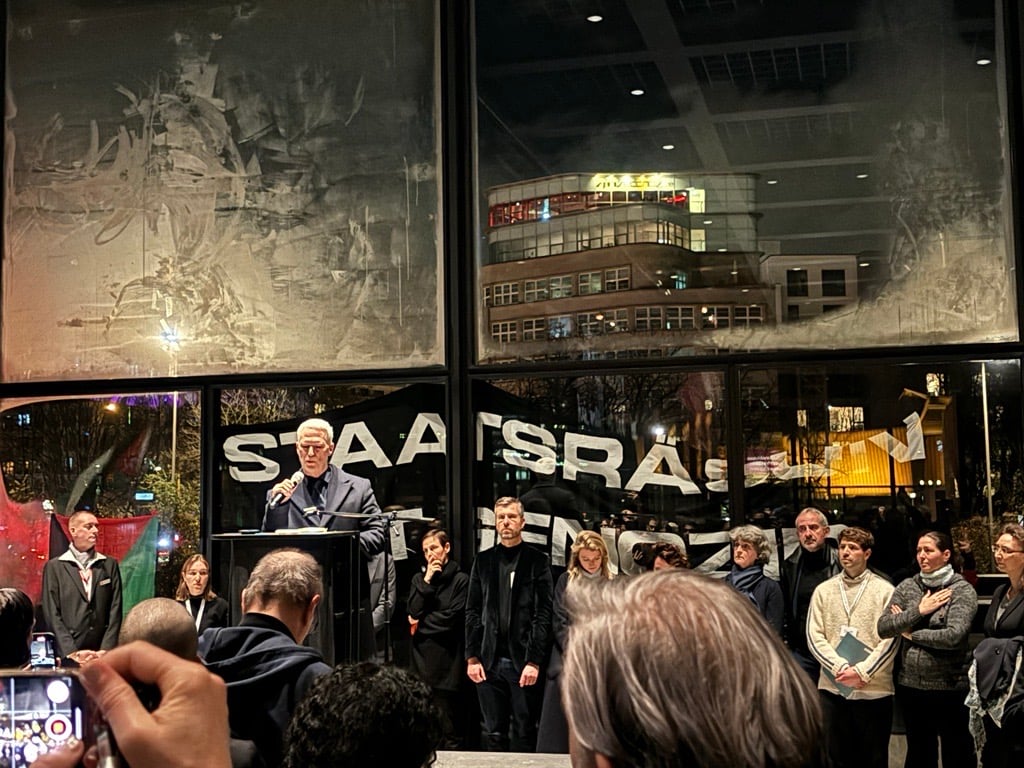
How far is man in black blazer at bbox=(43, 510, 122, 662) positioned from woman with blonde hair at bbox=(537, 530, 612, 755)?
315 cm

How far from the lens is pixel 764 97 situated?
8.34 metres

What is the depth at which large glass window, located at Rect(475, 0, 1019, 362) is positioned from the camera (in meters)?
8.03

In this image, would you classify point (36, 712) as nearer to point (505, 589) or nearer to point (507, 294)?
point (505, 589)

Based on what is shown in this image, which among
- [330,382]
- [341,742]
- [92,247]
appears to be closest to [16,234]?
[92,247]

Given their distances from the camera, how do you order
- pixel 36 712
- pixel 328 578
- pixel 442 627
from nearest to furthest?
pixel 36 712 < pixel 328 578 < pixel 442 627

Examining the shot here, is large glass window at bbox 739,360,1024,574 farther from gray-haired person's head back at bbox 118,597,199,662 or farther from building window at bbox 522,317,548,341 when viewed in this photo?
gray-haired person's head back at bbox 118,597,199,662

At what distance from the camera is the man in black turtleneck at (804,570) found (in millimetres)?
7555

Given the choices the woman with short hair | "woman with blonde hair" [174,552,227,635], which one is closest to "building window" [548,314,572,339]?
the woman with short hair

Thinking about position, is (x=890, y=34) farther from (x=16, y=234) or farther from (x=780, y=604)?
(x=16, y=234)

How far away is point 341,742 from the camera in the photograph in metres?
2.13

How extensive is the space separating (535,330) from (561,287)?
354 millimetres

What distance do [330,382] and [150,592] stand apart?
198 cm

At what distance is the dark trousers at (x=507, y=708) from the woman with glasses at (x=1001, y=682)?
2613 millimetres

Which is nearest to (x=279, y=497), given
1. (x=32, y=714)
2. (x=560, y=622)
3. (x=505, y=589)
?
(x=505, y=589)
